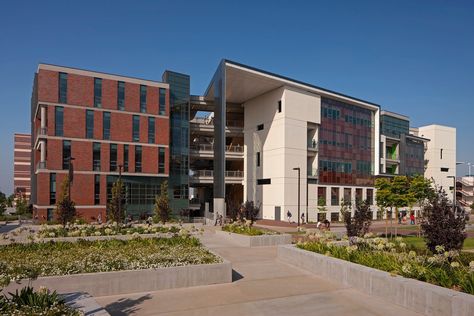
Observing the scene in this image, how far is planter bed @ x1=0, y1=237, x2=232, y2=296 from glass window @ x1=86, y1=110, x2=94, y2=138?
31150mm

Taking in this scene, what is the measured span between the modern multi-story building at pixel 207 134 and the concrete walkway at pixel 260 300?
92.5ft

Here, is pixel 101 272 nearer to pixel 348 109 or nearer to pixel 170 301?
pixel 170 301

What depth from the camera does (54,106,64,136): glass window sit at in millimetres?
40719

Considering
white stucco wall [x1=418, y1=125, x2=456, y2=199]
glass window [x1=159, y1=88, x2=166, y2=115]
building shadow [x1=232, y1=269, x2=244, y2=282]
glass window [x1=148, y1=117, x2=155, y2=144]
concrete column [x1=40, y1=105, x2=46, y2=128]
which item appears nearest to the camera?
building shadow [x1=232, y1=269, x2=244, y2=282]

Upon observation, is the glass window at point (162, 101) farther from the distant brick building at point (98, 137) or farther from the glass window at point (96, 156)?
the glass window at point (96, 156)

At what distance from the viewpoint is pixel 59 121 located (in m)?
41.0

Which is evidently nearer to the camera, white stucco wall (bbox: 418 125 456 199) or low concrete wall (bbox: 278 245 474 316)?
low concrete wall (bbox: 278 245 474 316)

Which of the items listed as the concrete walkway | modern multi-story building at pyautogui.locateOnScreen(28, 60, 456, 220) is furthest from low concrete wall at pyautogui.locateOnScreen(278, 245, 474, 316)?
modern multi-story building at pyautogui.locateOnScreen(28, 60, 456, 220)

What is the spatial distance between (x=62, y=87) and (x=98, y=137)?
7.15 metres

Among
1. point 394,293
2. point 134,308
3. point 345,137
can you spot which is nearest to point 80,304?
point 134,308

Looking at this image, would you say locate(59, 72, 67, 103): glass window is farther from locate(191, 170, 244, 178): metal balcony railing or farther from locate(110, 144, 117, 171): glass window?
locate(191, 170, 244, 178): metal balcony railing

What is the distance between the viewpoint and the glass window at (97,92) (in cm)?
4297

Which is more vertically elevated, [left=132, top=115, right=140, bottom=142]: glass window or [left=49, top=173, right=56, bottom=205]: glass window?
[left=132, top=115, right=140, bottom=142]: glass window

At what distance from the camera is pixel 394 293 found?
8.91 m
